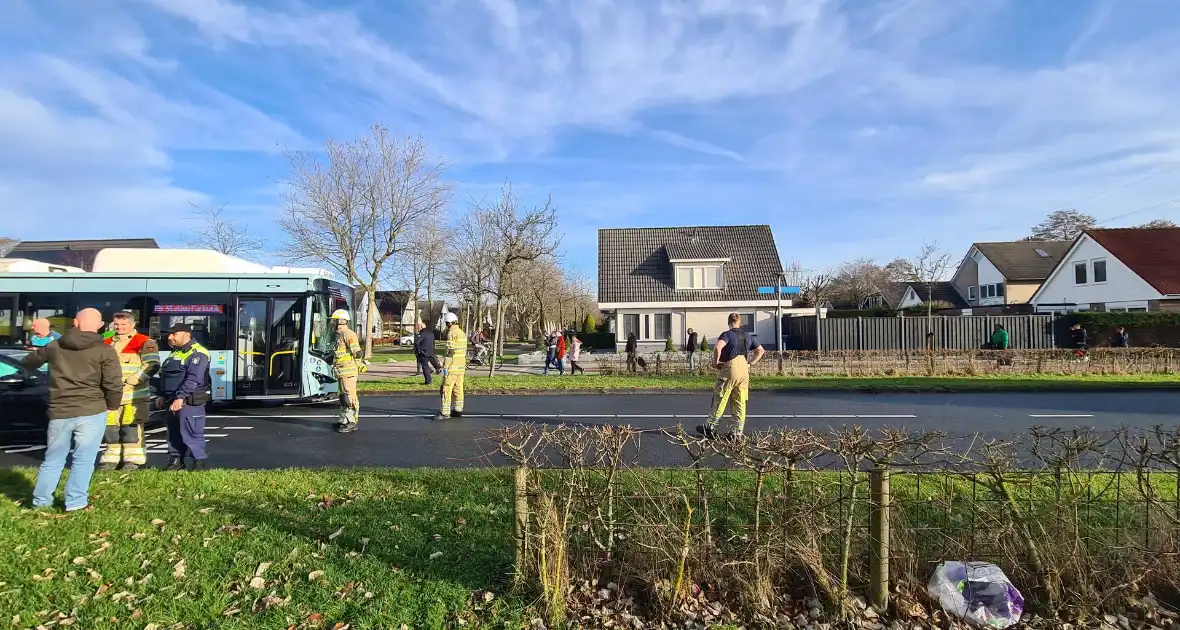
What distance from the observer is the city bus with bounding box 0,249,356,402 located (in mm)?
12219

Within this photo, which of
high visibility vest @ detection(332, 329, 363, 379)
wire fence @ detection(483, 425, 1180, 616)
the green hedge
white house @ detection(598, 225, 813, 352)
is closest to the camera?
wire fence @ detection(483, 425, 1180, 616)

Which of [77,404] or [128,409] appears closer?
[77,404]

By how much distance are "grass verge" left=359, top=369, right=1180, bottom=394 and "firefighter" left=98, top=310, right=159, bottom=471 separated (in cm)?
828

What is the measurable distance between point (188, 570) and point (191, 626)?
0.73 m

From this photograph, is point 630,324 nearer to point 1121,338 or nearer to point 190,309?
point 1121,338

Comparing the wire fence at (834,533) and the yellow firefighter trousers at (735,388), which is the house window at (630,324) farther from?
the wire fence at (834,533)

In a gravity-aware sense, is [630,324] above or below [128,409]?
above

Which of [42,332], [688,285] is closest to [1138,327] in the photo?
[688,285]

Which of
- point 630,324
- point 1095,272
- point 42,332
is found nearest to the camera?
point 42,332

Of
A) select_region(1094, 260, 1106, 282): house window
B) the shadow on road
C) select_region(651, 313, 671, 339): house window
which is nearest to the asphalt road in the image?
the shadow on road

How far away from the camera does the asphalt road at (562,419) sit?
26.5ft

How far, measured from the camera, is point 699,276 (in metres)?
34.4

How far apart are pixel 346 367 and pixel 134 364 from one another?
3.00 metres

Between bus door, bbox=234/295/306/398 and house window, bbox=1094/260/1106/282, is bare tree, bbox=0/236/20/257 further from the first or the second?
house window, bbox=1094/260/1106/282
